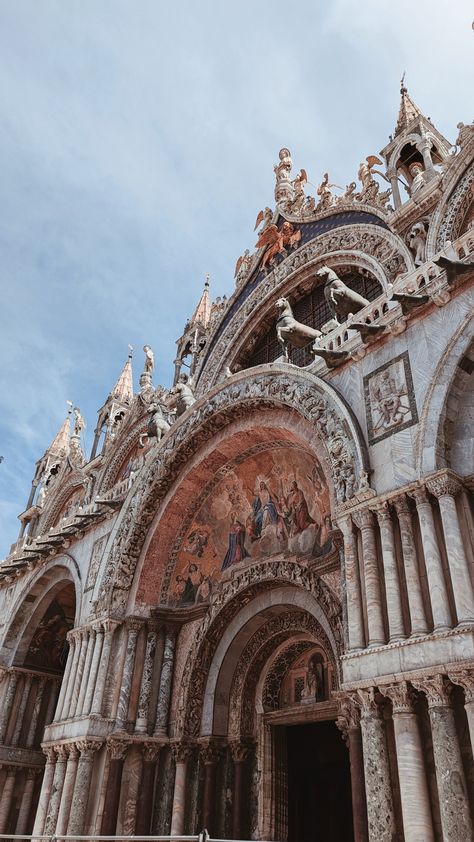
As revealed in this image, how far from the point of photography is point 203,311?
2341 cm

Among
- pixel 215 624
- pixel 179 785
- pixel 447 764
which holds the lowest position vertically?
pixel 447 764

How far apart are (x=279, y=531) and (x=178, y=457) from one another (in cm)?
287

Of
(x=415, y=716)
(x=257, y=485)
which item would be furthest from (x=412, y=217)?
(x=415, y=716)

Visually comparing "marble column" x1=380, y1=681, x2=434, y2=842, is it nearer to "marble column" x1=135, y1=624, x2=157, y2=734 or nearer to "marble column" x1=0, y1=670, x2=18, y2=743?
"marble column" x1=135, y1=624, x2=157, y2=734

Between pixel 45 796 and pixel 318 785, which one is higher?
pixel 318 785

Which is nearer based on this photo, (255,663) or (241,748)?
(241,748)

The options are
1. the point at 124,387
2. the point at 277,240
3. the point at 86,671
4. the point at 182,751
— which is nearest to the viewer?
the point at 182,751

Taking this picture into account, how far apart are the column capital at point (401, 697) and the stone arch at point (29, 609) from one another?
11.5 m

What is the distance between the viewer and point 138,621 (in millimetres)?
12500

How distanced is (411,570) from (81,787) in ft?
25.6

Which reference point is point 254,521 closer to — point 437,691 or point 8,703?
point 437,691

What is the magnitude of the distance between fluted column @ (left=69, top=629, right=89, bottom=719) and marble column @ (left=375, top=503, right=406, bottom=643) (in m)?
7.56

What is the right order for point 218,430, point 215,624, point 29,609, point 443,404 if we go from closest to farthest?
1. point 443,404
2. point 215,624
3. point 218,430
4. point 29,609

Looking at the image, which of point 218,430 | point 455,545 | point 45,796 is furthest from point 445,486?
point 45,796
